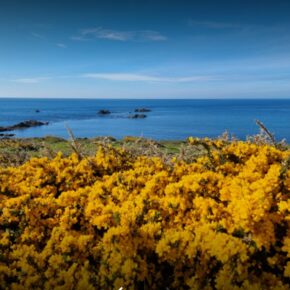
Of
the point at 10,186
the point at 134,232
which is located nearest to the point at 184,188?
the point at 134,232

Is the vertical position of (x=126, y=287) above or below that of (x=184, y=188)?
below

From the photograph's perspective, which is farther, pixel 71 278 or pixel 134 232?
pixel 134 232

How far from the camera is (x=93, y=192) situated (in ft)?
17.6

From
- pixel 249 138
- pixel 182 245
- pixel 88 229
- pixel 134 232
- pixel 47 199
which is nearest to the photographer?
pixel 182 245

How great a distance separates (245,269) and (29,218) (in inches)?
121

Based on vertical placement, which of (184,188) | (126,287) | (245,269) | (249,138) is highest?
(249,138)

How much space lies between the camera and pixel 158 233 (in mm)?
3961

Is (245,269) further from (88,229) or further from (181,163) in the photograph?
(181,163)

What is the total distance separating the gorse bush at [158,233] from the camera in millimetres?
3371

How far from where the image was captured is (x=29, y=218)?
5.05m

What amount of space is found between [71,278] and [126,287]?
50 cm

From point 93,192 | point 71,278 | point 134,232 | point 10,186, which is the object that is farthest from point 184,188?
point 10,186

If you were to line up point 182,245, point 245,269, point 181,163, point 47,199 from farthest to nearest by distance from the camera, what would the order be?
point 181,163, point 47,199, point 182,245, point 245,269

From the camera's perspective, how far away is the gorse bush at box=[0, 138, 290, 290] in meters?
3.37
